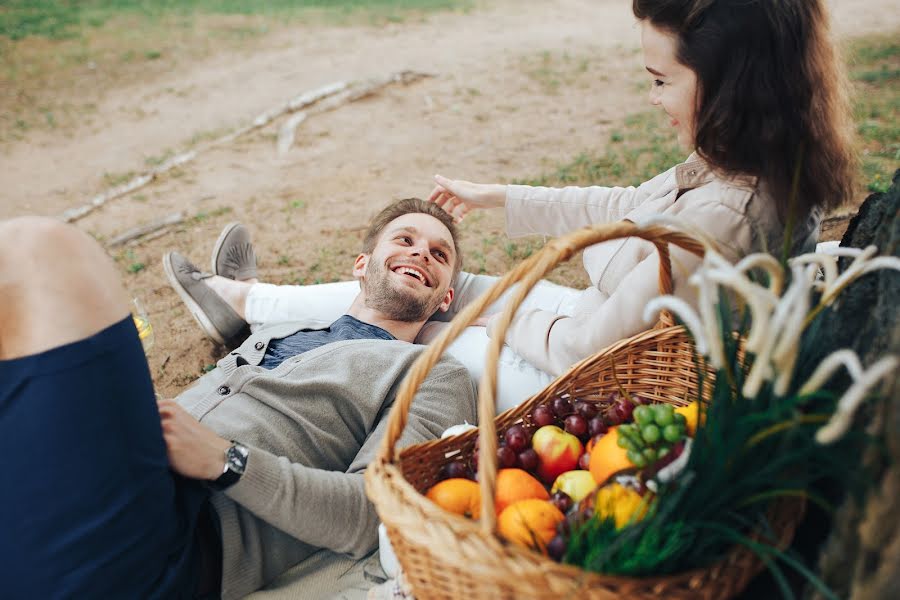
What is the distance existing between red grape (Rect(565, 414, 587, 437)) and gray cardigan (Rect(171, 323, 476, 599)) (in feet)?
1.75

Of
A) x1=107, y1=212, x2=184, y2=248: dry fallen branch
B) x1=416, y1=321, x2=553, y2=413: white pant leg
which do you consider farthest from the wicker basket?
x1=107, y1=212, x2=184, y2=248: dry fallen branch

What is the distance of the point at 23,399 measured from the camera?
1678 millimetres

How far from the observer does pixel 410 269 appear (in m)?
3.27

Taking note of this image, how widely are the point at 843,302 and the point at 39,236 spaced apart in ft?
6.89

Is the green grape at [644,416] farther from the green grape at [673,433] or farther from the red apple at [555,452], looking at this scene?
the red apple at [555,452]

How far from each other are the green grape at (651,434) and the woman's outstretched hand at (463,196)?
198 cm

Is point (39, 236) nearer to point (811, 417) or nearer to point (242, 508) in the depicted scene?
point (242, 508)

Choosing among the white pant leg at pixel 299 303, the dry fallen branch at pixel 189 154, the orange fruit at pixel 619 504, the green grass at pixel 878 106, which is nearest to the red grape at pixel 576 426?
the orange fruit at pixel 619 504

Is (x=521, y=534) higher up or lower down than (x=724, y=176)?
lower down

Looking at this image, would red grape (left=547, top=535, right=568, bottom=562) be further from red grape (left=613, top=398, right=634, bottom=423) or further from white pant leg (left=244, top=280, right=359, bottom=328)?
white pant leg (left=244, top=280, right=359, bottom=328)

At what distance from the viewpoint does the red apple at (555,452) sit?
6.52ft

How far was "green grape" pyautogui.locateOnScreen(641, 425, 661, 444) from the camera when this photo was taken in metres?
1.70

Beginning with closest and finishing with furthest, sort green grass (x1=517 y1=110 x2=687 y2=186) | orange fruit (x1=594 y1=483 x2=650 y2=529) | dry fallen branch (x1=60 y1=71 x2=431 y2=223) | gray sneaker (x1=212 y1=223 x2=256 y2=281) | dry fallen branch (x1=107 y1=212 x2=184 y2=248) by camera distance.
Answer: orange fruit (x1=594 y1=483 x2=650 y2=529) < gray sneaker (x1=212 y1=223 x2=256 y2=281) < dry fallen branch (x1=107 y1=212 x2=184 y2=248) < green grass (x1=517 y1=110 x2=687 y2=186) < dry fallen branch (x1=60 y1=71 x2=431 y2=223)

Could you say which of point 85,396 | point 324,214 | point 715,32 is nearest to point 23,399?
point 85,396
